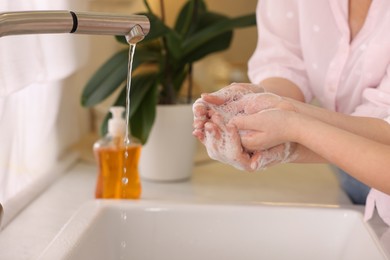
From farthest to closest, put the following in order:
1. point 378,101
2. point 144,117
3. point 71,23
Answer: point 144,117 → point 378,101 → point 71,23

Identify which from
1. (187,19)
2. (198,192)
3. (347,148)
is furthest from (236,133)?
(187,19)

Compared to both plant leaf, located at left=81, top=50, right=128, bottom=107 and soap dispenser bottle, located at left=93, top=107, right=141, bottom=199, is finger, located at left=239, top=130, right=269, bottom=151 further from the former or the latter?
plant leaf, located at left=81, top=50, right=128, bottom=107

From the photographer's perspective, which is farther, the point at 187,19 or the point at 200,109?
the point at 187,19

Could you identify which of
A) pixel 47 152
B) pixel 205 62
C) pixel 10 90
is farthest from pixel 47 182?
pixel 205 62

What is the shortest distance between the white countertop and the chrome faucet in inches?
14.4

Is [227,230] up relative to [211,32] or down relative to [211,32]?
down

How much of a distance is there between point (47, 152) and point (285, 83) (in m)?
0.54

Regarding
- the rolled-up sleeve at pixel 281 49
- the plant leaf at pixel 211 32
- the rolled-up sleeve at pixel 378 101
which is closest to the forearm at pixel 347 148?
the rolled-up sleeve at pixel 378 101

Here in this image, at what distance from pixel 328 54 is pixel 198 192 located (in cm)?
37

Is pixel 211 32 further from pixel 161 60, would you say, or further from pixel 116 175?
pixel 116 175

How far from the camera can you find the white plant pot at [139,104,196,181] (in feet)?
4.25

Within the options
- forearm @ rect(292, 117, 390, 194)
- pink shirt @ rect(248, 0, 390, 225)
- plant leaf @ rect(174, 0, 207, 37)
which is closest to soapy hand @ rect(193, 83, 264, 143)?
forearm @ rect(292, 117, 390, 194)

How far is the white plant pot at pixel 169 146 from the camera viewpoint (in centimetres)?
130

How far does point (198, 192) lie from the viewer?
1.26 meters
